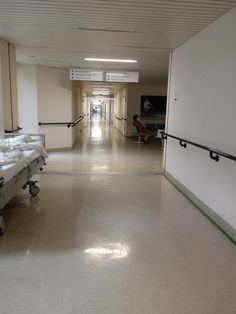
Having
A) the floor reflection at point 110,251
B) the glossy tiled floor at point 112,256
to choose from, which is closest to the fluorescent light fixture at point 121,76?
the glossy tiled floor at point 112,256

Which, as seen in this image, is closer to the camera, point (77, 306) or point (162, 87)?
point (77, 306)

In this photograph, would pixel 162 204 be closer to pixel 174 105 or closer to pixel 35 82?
pixel 174 105

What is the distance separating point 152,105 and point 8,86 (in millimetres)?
8567

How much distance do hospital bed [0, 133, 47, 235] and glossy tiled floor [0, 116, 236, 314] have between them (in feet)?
1.36

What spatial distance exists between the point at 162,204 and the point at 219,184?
0.96 m

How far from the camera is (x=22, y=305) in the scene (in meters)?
1.90

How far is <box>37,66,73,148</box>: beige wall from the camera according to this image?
791 centimetres

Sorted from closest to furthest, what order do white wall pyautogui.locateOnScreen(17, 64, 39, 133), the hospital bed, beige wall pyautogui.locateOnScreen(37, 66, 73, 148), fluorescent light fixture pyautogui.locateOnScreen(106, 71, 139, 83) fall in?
the hospital bed < fluorescent light fixture pyautogui.locateOnScreen(106, 71, 139, 83) < white wall pyautogui.locateOnScreen(17, 64, 39, 133) < beige wall pyautogui.locateOnScreen(37, 66, 73, 148)

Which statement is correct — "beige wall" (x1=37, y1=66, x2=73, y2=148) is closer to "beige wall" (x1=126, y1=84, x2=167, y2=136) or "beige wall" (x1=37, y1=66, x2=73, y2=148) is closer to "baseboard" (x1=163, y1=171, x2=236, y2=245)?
"beige wall" (x1=126, y1=84, x2=167, y2=136)

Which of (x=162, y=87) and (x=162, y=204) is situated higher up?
(x=162, y=87)

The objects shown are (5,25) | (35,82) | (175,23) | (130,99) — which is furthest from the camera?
(130,99)

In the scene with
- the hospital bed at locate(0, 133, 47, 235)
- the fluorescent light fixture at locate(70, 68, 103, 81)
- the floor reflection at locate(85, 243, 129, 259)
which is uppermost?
the fluorescent light fixture at locate(70, 68, 103, 81)

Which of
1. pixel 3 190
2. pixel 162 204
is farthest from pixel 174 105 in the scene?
pixel 3 190

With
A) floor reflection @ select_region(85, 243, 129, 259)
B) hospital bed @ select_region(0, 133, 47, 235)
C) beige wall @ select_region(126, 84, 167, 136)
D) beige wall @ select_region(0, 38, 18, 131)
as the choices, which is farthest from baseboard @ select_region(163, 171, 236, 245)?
beige wall @ select_region(126, 84, 167, 136)
